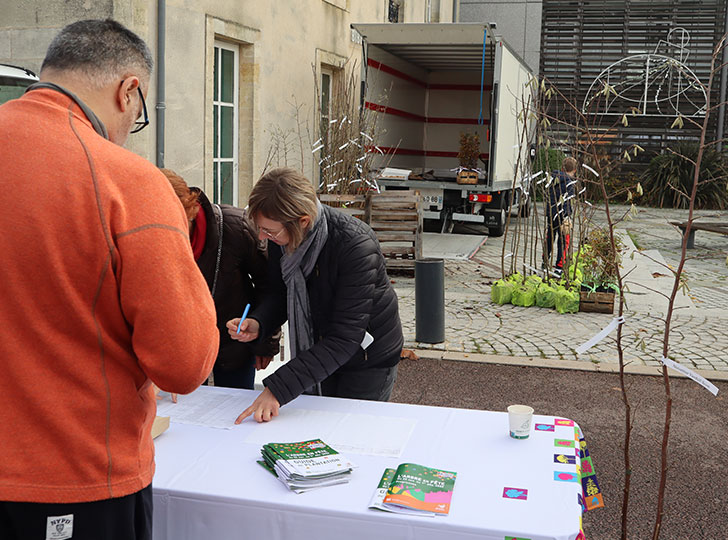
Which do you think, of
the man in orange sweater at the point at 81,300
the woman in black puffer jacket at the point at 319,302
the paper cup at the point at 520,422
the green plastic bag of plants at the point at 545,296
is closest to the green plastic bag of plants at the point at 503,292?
the green plastic bag of plants at the point at 545,296

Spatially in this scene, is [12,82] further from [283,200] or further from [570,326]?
[570,326]

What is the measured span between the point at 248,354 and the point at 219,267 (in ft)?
1.44

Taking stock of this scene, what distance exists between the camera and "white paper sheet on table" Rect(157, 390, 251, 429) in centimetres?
281

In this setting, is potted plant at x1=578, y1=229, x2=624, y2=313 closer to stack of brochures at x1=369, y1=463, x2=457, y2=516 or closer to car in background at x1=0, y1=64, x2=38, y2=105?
car in background at x1=0, y1=64, x2=38, y2=105

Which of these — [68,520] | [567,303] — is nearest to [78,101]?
[68,520]

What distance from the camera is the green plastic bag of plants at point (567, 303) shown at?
26.5ft

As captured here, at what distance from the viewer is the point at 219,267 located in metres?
3.42

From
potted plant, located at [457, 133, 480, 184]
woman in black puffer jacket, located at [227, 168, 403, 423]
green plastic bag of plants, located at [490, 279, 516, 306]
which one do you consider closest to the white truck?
potted plant, located at [457, 133, 480, 184]

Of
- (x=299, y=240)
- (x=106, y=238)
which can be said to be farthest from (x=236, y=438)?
(x=106, y=238)

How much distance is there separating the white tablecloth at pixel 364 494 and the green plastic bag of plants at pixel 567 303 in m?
5.55

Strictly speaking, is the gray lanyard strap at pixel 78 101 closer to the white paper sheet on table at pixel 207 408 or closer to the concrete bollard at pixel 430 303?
the white paper sheet on table at pixel 207 408

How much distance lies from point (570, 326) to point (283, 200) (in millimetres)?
5312

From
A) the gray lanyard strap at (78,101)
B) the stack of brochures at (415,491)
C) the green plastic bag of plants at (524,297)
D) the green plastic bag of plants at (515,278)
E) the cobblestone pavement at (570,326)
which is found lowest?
the cobblestone pavement at (570,326)

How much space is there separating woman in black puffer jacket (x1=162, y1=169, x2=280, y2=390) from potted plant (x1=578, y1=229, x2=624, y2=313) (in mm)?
5162
